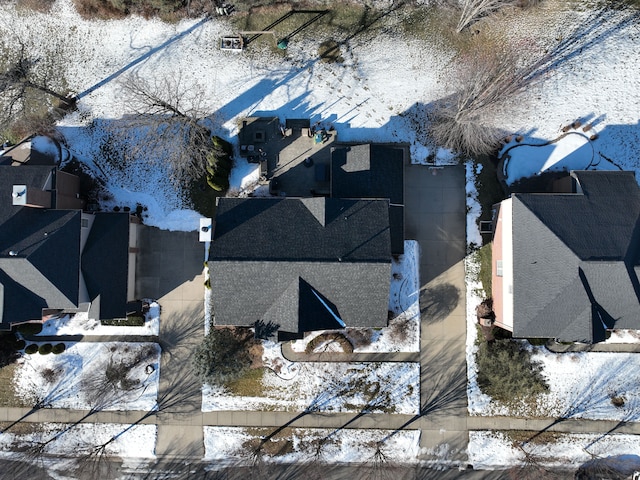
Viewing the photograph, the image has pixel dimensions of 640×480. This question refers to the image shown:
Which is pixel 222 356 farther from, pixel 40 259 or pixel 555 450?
pixel 555 450

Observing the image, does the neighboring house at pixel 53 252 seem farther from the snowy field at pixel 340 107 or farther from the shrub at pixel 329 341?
the shrub at pixel 329 341

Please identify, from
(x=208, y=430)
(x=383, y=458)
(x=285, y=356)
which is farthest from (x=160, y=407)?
(x=383, y=458)

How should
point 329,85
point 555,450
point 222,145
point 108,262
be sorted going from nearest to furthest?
point 108,262 < point 222,145 < point 555,450 < point 329,85

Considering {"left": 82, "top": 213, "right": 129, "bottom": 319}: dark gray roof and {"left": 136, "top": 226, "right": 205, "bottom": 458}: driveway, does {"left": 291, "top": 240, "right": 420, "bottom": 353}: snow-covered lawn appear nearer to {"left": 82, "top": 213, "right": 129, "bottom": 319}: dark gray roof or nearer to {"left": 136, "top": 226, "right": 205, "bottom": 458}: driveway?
{"left": 136, "top": 226, "right": 205, "bottom": 458}: driveway

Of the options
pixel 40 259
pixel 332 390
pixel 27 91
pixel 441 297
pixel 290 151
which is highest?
pixel 27 91

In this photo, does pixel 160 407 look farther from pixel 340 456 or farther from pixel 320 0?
pixel 320 0

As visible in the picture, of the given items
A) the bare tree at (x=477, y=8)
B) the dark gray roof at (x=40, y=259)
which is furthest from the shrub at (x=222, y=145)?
the bare tree at (x=477, y=8)

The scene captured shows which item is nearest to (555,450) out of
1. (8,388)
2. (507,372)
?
(507,372)
